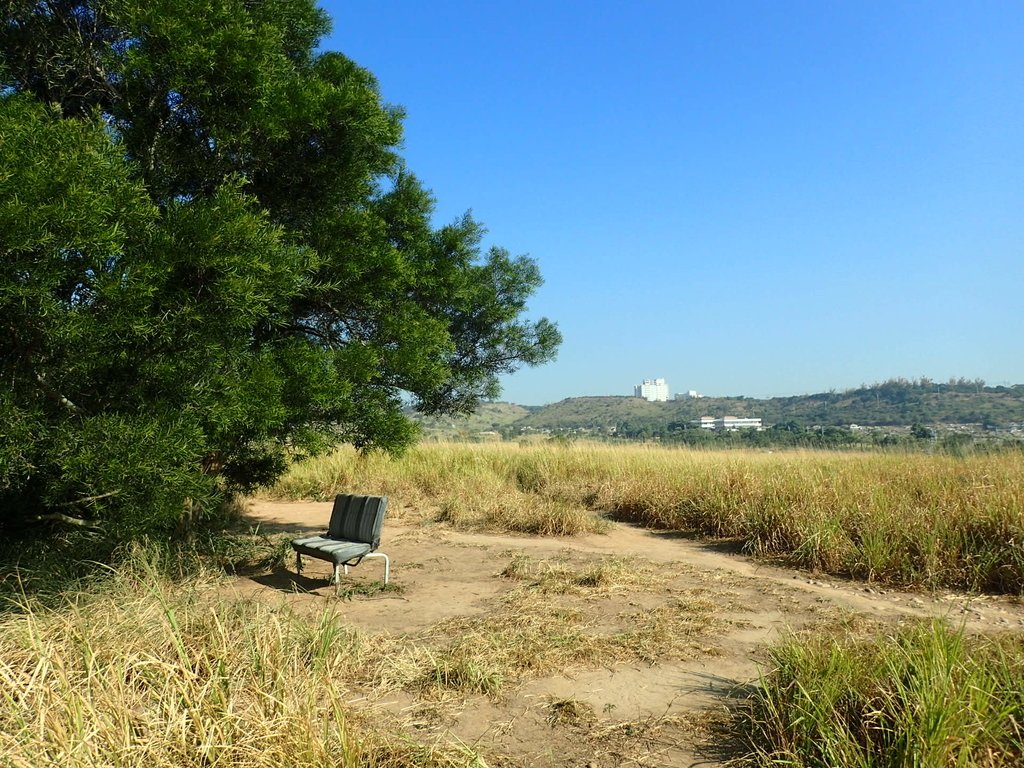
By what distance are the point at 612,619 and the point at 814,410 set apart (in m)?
45.3

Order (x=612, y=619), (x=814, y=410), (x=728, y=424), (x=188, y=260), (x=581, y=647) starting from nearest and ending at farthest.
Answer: (x=188, y=260), (x=581, y=647), (x=612, y=619), (x=728, y=424), (x=814, y=410)

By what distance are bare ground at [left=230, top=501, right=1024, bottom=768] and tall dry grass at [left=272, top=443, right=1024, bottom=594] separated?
456 mm

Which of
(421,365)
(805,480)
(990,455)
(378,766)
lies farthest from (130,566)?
(990,455)

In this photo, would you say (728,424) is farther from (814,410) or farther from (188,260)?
(188,260)

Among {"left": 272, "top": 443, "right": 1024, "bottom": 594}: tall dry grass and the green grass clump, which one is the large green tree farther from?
the green grass clump

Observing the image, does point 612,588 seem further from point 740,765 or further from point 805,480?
point 805,480

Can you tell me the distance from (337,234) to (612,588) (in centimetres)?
449

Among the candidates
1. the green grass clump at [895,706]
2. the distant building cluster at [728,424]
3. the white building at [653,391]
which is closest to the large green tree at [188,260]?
the green grass clump at [895,706]

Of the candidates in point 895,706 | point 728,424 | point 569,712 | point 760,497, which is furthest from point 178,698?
point 728,424

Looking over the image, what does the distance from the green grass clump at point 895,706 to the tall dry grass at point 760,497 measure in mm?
3999

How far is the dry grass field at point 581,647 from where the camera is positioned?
313 cm

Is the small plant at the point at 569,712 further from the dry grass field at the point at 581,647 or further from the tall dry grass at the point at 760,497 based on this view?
the tall dry grass at the point at 760,497

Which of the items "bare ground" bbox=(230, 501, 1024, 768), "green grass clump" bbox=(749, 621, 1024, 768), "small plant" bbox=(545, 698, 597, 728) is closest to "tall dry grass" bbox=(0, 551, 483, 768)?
"bare ground" bbox=(230, 501, 1024, 768)

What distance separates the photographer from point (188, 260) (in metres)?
4.74
